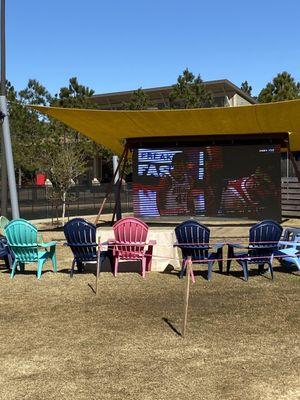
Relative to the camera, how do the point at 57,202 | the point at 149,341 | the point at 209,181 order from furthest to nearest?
the point at 57,202, the point at 209,181, the point at 149,341

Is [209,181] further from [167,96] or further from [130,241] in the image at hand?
[167,96]

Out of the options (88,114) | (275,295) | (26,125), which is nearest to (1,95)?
(88,114)

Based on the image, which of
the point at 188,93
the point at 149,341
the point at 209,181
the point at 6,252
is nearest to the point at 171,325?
the point at 149,341

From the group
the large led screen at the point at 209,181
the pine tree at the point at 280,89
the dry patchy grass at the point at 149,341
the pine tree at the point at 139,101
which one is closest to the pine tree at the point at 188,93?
the pine tree at the point at 139,101

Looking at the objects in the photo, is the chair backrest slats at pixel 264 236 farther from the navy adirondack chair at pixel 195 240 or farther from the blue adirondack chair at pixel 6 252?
the blue adirondack chair at pixel 6 252

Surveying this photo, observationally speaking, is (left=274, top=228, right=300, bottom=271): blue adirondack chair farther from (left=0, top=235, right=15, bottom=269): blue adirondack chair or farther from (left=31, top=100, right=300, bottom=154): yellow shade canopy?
(left=0, top=235, right=15, bottom=269): blue adirondack chair

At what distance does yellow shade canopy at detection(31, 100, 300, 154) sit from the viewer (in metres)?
12.8

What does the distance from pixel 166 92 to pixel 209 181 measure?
132ft

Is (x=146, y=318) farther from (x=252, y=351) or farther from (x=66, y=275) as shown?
(x=66, y=275)

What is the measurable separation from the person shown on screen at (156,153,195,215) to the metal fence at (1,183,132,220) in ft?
16.3

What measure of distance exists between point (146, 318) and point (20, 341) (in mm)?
1567

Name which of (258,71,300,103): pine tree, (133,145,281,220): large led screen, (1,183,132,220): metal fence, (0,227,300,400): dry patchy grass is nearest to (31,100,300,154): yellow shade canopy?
(133,145,281,220): large led screen

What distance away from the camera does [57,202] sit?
70.6ft

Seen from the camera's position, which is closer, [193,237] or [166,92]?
[193,237]
